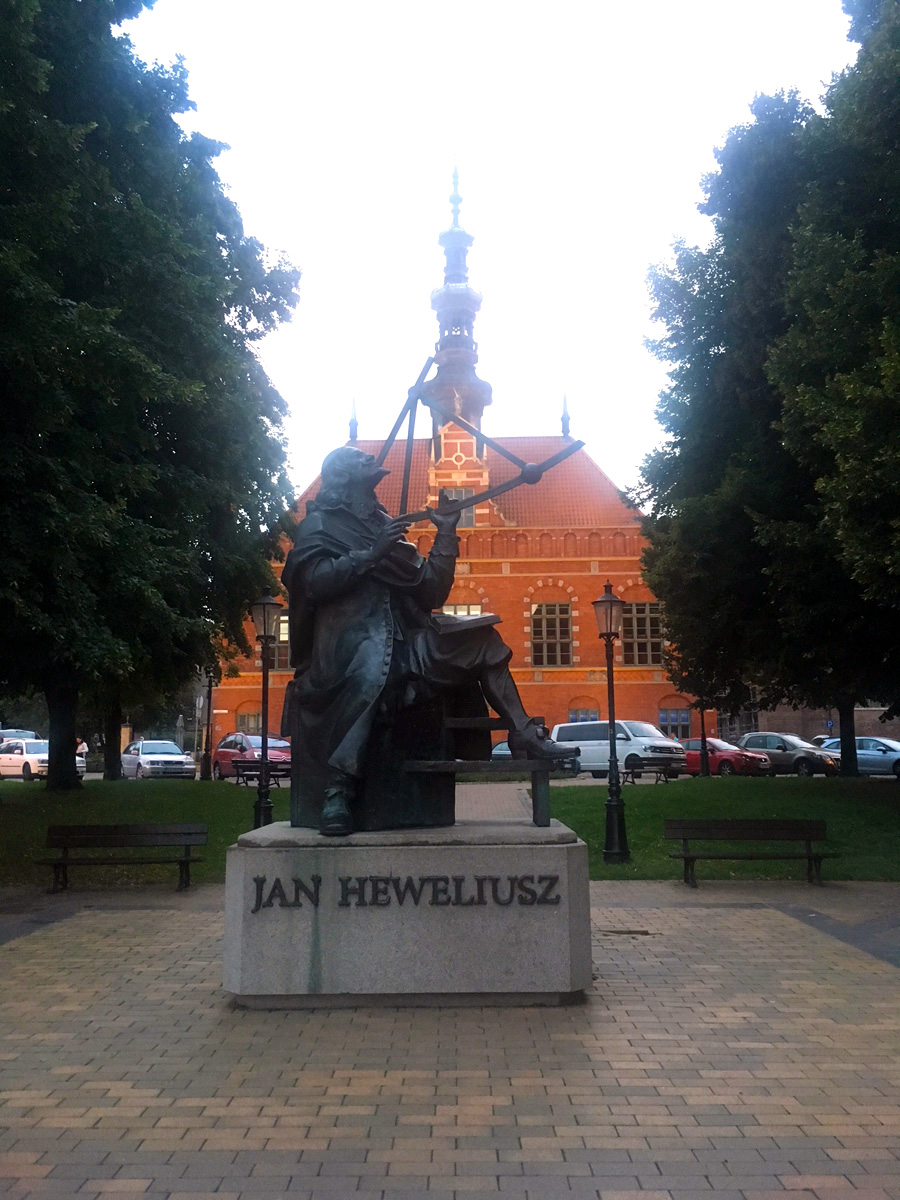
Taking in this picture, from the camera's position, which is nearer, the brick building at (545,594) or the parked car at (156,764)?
the parked car at (156,764)

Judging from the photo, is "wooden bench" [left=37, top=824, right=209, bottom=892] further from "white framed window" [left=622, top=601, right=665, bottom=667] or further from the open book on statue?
"white framed window" [left=622, top=601, right=665, bottom=667]

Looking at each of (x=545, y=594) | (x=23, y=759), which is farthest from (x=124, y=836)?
(x=545, y=594)

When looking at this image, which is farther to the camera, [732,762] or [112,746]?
[732,762]

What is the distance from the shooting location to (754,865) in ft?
46.8


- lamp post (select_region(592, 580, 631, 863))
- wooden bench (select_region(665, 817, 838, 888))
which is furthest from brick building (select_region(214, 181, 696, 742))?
wooden bench (select_region(665, 817, 838, 888))

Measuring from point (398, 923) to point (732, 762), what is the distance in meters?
33.5

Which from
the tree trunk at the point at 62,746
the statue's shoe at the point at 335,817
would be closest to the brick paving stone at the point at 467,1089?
the statue's shoe at the point at 335,817

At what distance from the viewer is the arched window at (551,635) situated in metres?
53.5

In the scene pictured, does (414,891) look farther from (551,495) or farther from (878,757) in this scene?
(551,495)

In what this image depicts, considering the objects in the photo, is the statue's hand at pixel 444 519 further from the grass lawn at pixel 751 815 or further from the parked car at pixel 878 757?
the parked car at pixel 878 757

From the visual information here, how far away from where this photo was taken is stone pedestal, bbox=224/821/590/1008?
663cm

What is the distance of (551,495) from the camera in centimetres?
5703

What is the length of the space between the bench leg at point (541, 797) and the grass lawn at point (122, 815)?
712 cm

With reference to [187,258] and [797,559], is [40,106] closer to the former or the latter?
[187,258]
